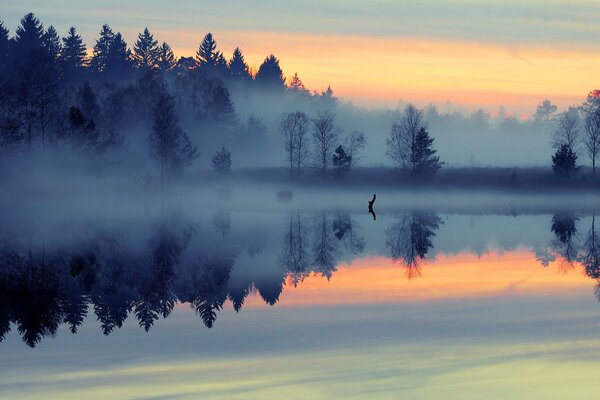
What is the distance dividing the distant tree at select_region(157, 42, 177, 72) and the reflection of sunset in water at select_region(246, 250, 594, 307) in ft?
480

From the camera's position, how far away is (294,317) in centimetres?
2795

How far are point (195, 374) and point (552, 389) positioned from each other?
23.5 ft

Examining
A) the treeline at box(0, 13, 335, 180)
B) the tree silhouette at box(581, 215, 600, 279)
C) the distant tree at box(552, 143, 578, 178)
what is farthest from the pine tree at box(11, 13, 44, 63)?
the tree silhouette at box(581, 215, 600, 279)

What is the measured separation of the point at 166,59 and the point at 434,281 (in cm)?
16196

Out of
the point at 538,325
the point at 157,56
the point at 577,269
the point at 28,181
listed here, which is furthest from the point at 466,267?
the point at 157,56

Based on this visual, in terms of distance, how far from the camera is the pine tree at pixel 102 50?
176875 millimetres

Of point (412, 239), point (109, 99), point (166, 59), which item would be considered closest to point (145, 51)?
point (166, 59)

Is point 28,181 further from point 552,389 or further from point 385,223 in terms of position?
point 552,389

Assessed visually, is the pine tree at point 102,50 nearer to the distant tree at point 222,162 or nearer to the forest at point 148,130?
the forest at point 148,130

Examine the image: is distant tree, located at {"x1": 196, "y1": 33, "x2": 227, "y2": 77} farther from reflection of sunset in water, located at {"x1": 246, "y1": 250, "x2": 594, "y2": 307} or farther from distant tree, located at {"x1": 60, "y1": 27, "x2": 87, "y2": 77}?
reflection of sunset in water, located at {"x1": 246, "y1": 250, "x2": 594, "y2": 307}

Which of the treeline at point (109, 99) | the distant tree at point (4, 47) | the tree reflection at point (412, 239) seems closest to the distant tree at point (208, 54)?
the treeline at point (109, 99)

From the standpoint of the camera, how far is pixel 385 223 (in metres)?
72.2

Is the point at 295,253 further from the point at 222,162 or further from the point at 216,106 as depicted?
the point at 216,106

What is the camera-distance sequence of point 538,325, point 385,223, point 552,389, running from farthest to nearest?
point 385,223, point 538,325, point 552,389
